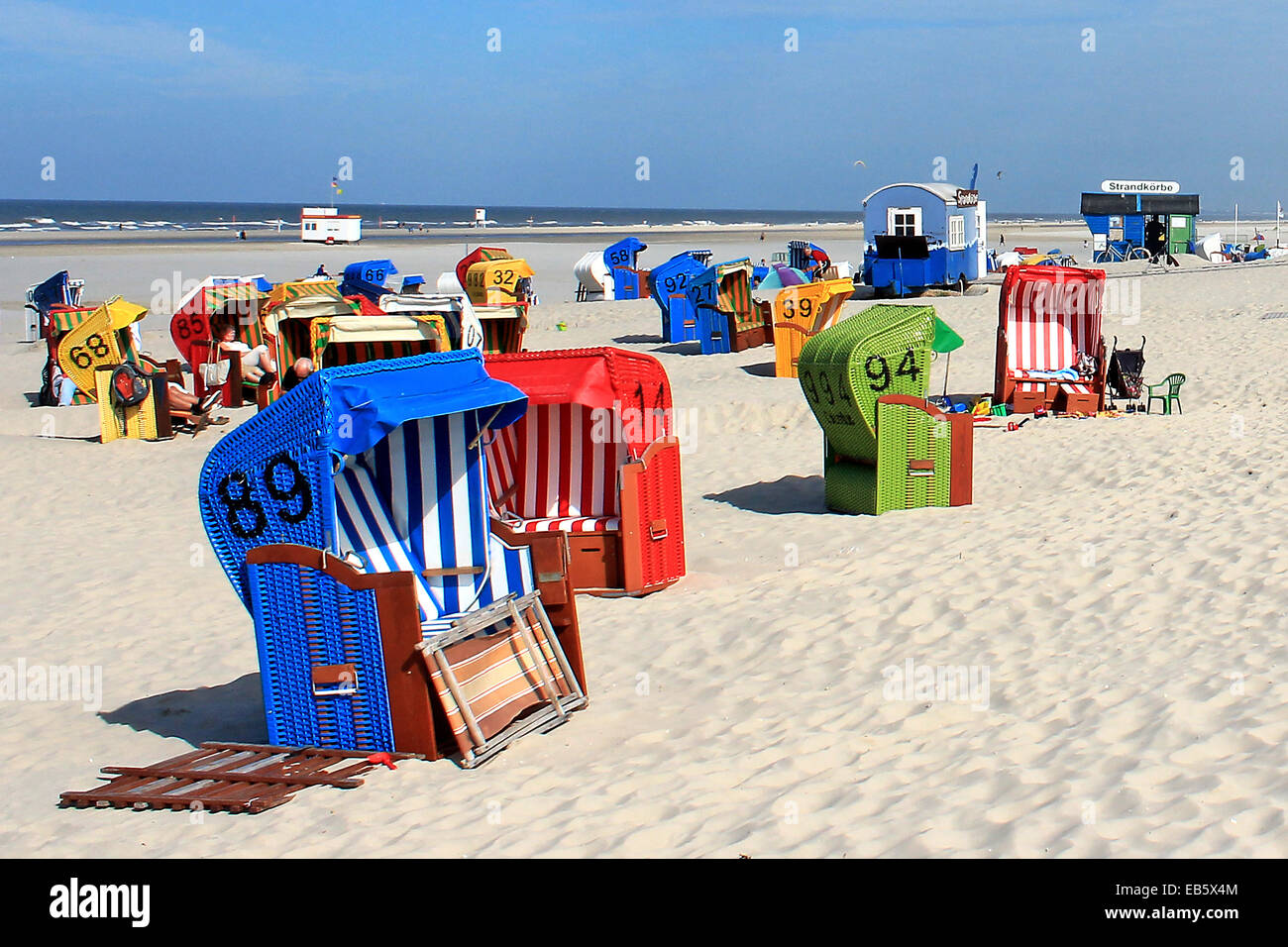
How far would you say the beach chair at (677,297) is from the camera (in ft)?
64.3

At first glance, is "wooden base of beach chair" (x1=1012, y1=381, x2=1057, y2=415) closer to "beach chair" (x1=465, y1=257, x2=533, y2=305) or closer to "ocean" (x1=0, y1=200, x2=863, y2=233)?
"beach chair" (x1=465, y1=257, x2=533, y2=305)

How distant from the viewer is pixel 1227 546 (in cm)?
658

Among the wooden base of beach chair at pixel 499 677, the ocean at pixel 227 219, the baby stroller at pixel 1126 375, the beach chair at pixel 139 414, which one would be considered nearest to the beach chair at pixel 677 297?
the baby stroller at pixel 1126 375

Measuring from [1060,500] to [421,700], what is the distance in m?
5.42

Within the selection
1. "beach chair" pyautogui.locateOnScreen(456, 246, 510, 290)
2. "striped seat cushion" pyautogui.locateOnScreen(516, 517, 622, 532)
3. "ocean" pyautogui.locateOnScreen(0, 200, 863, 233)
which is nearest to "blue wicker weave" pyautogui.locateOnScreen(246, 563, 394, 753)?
"striped seat cushion" pyautogui.locateOnScreen(516, 517, 622, 532)

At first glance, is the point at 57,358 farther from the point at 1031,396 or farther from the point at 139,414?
the point at 1031,396

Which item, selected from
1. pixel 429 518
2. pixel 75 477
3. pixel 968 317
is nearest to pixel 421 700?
pixel 429 518

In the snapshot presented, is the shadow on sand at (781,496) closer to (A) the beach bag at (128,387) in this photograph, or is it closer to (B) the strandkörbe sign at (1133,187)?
(A) the beach bag at (128,387)

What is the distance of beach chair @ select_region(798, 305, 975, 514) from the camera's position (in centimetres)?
884

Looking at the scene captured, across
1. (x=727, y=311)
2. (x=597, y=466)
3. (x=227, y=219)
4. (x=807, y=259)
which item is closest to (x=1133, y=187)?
(x=807, y=259)

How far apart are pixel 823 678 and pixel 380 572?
2100 mm

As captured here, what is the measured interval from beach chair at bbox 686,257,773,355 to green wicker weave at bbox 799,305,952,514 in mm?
9032

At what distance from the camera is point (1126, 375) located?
42.1 feet
